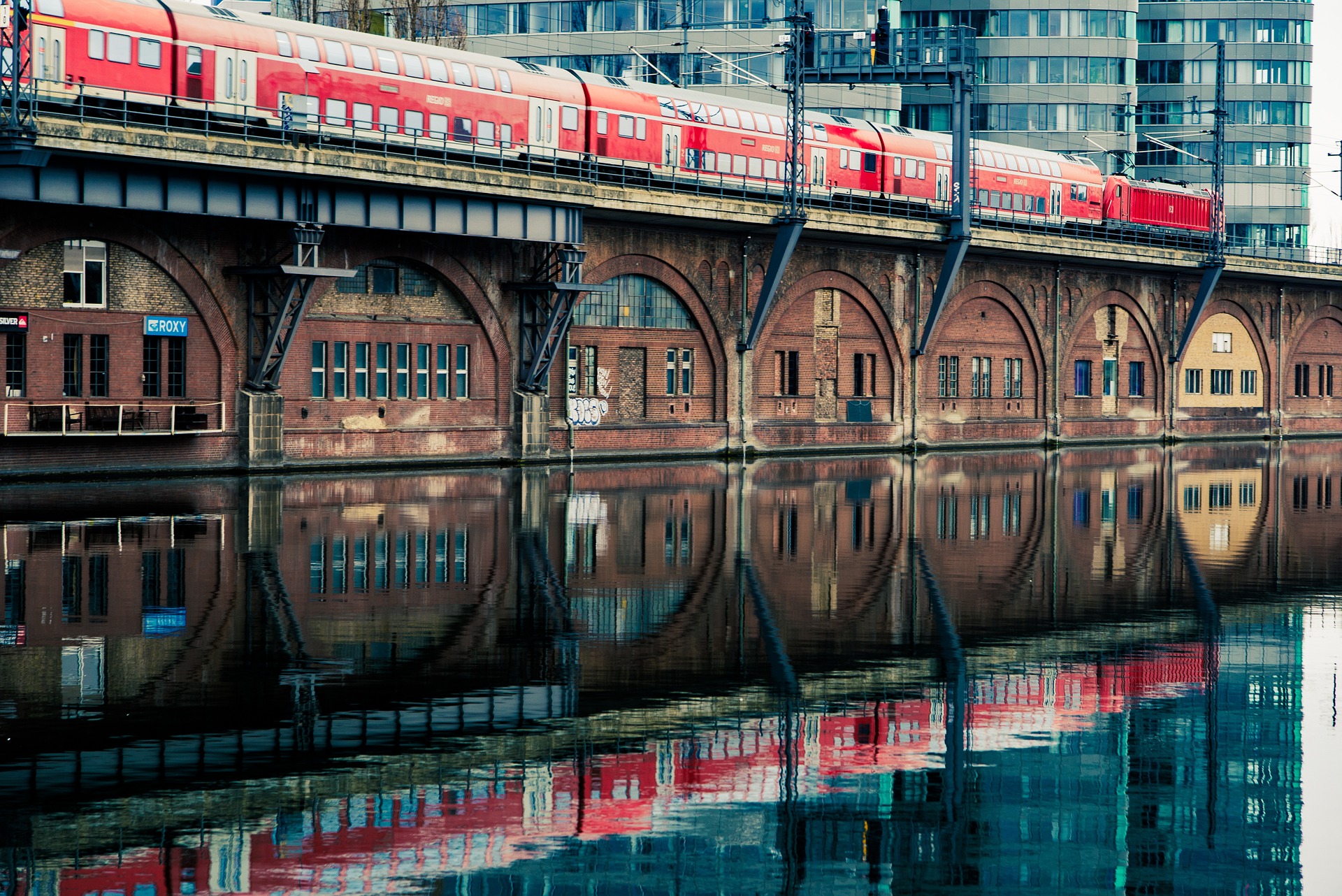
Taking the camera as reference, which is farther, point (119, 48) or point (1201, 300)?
point (1201, 300)

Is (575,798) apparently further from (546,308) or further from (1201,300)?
(1201,300)

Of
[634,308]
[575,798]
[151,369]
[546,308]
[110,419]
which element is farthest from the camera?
[634,308]

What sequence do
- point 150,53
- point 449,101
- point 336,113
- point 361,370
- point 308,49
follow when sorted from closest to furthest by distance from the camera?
point 150,53
point 308,49
point 336,113
point 449,101
point 361,370

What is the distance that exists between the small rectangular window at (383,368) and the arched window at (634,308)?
744 cm

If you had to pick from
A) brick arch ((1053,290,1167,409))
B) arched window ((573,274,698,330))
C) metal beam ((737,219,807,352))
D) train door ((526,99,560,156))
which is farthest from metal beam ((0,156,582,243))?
brick arch ((1053,290,1167,409))

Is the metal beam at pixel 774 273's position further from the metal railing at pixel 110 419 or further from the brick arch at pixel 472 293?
the metal railing at pixel 110 419

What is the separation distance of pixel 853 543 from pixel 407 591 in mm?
8957

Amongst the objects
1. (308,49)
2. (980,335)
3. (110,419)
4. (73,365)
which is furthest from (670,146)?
(73,365)

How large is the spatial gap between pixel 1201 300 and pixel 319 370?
47.8 metres

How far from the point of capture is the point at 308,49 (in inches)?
1666

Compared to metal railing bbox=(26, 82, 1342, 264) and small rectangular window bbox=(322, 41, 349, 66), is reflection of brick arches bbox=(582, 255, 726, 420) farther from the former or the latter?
small rectangular window bbox=(322, 41, 349, 66)

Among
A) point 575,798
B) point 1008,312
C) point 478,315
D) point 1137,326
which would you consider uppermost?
point 1008,312

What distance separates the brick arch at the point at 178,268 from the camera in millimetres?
Result: 38469

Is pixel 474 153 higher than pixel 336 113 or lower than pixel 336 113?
lower
